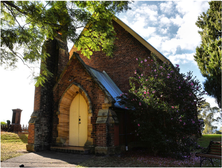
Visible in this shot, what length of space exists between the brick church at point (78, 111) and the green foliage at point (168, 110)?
1395mm

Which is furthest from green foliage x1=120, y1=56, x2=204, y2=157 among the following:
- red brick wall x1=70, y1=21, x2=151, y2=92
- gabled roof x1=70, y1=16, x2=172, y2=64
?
red brick wall x1=70, y1=21, x2=151, y2=92

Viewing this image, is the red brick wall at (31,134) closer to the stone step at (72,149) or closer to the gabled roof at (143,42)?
the stone step at (72,149)

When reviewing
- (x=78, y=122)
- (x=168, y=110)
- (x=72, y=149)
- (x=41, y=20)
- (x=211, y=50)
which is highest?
(x=211, y=50)

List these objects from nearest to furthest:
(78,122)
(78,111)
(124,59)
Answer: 1. (78,122)
2. (78,111)
3. (124,59)

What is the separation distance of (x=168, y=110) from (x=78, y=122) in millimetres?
5342

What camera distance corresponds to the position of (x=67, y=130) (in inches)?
412

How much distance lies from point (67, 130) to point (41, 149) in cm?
179

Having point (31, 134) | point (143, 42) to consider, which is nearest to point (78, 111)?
point (31, 134)

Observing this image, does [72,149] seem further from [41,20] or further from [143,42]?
[143,42]

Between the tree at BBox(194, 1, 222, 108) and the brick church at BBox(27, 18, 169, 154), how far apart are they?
33.0ft

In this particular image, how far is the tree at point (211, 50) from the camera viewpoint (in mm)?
18031

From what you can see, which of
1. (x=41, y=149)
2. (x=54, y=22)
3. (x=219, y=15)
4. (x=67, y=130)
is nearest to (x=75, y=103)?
(x=67, y=130)

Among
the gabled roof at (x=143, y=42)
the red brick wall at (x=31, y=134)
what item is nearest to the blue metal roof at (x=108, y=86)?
the gabled roof at (x=143, y=42)

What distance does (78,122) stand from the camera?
10.3 metres
